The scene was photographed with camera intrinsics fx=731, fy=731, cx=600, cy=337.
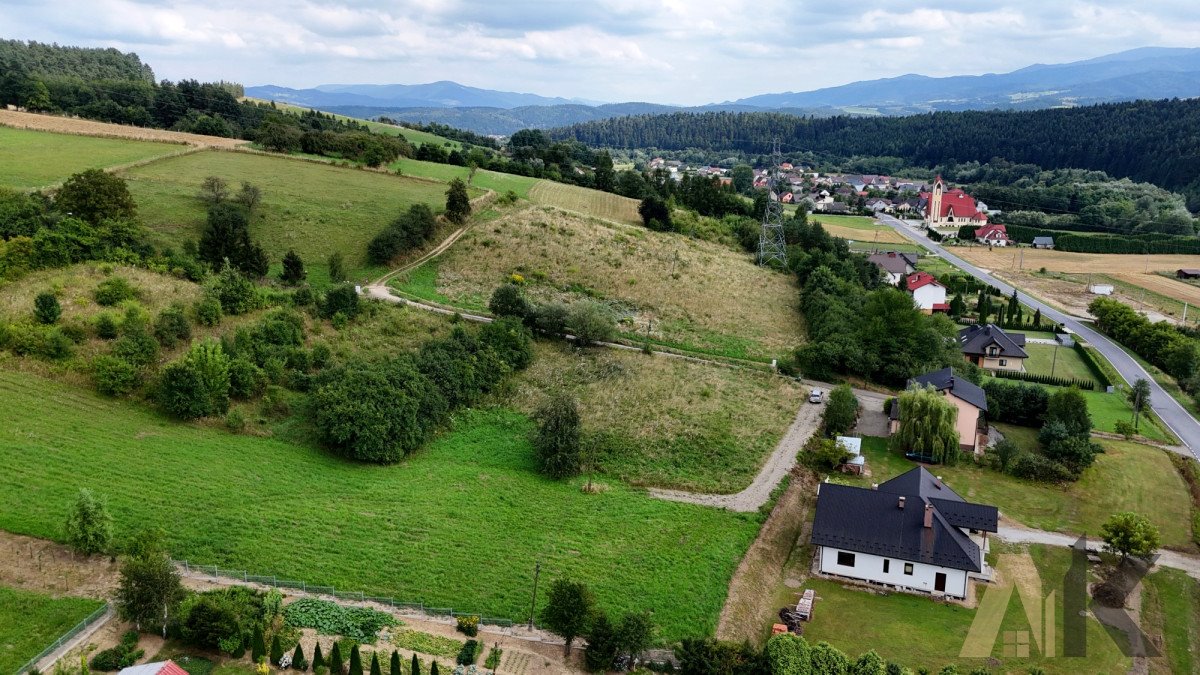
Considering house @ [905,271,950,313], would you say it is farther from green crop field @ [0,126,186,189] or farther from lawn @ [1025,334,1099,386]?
green crop field @ [0,126,186,189]

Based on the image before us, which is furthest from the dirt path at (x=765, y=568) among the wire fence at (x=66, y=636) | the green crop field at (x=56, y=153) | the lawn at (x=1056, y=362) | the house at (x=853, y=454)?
the green crop field at (x=56, y=153)

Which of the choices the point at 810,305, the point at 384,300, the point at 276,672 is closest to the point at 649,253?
the point at 810,305

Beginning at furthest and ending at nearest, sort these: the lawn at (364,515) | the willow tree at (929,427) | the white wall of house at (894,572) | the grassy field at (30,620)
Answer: the willow tree at (929,427) → the white wall of house at (894,572) → the lawn at (364,515) → the grassy field at (30,620)

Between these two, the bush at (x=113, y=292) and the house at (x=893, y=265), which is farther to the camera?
the house at (x=893, y=265)

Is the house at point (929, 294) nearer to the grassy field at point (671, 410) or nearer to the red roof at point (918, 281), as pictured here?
the red roof at point (918, 281)

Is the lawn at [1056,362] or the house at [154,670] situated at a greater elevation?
the house at [154,670]

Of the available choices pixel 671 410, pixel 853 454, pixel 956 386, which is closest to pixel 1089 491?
A: pixel 956 386
